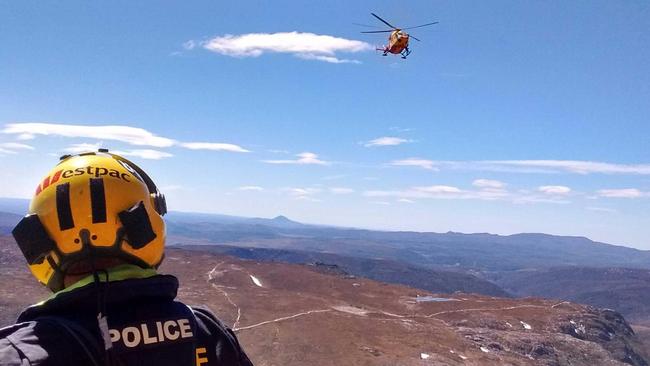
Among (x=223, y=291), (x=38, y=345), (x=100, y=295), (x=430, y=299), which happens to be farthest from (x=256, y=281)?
(x=38, y=345)

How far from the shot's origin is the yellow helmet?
356 centimetres

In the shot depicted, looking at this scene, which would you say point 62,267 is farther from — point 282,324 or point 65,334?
point 282,324

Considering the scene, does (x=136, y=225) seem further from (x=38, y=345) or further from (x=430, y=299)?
(x=430, y=299)

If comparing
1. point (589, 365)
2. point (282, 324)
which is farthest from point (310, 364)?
point (589, 365)

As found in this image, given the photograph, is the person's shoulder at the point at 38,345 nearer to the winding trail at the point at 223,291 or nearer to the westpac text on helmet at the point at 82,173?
the westpac text on helmet at the point at 82,173

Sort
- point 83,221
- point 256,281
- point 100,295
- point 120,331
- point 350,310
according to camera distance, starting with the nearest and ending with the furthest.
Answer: point 120,331 < point 100,295 < point 83,221 < point 350,310 < point 256,281

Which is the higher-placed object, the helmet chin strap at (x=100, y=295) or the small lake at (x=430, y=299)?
the helmet chin strap at (x=100, y=295)

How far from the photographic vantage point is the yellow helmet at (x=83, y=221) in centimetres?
356

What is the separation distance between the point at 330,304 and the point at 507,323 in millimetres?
16007

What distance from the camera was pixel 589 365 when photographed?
4059 centimetres

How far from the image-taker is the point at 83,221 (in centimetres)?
355

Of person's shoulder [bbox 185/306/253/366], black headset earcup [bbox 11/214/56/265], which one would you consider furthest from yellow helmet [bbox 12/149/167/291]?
person's shoulder [bbox 185/306/253/366]

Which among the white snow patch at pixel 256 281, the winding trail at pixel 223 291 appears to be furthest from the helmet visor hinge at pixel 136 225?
the white snow patch at pixel 256 281

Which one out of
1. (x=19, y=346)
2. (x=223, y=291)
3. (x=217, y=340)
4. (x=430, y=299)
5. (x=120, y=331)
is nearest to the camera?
(x=19, y=346)
